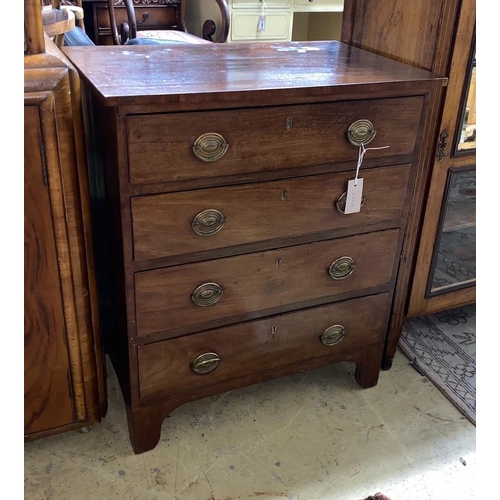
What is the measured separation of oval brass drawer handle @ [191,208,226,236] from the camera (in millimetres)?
1089

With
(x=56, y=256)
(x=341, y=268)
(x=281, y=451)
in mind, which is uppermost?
(x=56, y=256)

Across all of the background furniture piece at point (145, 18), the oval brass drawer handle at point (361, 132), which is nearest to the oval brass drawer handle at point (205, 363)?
the oval brass drawer handle at point (361, 132)

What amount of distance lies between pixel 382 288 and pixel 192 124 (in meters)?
0.66

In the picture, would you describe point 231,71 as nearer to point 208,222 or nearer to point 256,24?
point 208,222

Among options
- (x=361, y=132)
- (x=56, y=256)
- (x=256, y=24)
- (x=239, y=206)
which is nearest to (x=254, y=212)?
(x=239, y=206)

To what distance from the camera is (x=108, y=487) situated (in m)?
1.22

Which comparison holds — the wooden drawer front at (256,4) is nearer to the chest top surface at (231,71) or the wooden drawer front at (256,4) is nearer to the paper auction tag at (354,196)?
the chest top surface at (231,71)

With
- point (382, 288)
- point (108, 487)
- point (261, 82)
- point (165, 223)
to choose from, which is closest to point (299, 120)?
point (261, 82)

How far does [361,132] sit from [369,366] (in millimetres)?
658

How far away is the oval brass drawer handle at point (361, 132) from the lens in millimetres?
1139

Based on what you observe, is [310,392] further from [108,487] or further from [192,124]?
[192,124]

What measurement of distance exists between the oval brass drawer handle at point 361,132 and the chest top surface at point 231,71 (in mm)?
74

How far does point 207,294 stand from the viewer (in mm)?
1176

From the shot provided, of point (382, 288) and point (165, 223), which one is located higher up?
point (165, 223)
